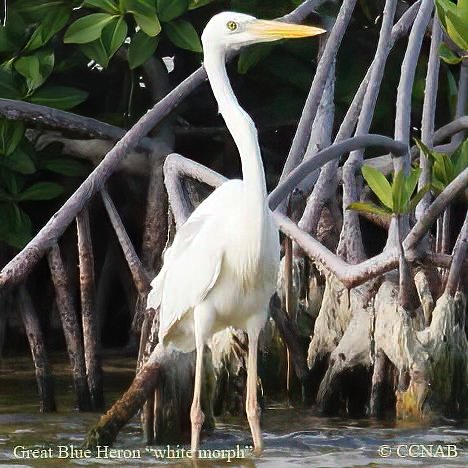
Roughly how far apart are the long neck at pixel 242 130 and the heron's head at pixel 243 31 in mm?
59

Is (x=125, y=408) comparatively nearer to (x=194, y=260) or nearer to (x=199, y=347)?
(x=199, y=347)

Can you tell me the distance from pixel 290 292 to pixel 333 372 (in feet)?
1.93

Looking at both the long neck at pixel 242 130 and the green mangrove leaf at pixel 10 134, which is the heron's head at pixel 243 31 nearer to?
the long neck at pixel 242 130

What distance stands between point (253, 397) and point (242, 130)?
4.36 ft

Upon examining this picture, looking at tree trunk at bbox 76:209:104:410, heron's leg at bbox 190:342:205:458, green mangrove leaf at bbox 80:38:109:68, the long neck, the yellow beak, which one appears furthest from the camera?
green mangrove leaf at bbox 80:38:109:68

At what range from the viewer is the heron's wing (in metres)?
7.27

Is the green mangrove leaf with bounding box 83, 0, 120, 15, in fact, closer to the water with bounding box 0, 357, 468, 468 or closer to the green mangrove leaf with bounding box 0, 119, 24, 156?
the green mangrove leaf with bounding box 0, 119, 24, 156

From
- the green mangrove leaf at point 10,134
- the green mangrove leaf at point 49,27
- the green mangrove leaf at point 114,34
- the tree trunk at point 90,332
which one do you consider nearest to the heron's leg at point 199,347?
the tree trunk at point 90,332

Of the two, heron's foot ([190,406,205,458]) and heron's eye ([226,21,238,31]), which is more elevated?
heron's eye ([226,21,238,31])

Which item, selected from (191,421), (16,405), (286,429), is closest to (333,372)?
(286,429)

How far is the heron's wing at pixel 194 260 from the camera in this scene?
727 centimetres

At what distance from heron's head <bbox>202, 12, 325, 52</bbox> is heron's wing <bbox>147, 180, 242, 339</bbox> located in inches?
25.7

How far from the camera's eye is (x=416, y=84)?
1034 cm

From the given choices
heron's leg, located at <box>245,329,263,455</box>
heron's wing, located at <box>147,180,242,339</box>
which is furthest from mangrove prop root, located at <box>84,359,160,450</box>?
heron's leg, located at <box>245,329,263,455</box>
